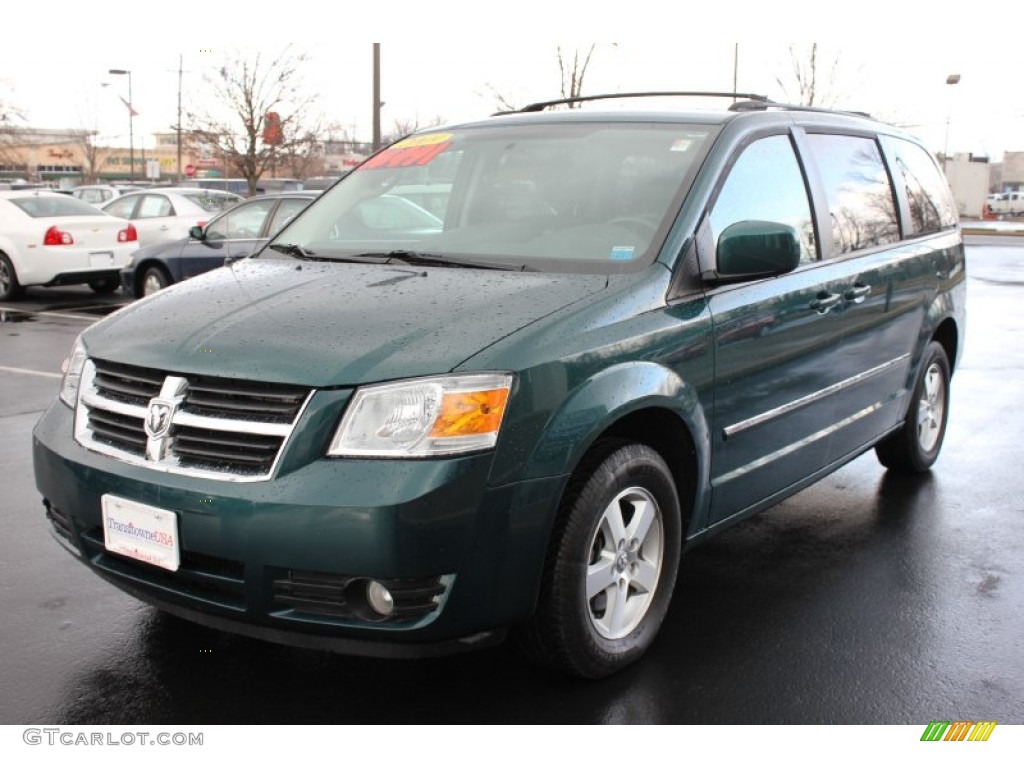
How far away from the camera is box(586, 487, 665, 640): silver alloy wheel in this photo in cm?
324

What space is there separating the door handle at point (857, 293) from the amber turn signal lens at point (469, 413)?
216 cm

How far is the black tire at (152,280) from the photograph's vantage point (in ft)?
41.7

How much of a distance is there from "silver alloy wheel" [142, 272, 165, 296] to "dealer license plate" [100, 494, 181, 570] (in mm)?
10251

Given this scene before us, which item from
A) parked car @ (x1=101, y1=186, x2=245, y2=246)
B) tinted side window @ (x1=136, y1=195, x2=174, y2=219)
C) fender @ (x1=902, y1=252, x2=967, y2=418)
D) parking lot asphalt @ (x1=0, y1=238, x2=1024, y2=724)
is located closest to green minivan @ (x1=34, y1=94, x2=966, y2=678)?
parking lot asphalt @ (x1=0, y1=238, x2=1024, y2=724)

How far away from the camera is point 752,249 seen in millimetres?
3553

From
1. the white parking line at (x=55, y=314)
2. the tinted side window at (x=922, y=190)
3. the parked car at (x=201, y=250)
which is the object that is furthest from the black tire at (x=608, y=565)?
the white parking line at (x=55, y=314)

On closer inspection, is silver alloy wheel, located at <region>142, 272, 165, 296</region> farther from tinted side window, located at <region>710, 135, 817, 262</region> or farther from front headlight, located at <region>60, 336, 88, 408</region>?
tinted side window, located at <region>710, 135, 817, 262</region>

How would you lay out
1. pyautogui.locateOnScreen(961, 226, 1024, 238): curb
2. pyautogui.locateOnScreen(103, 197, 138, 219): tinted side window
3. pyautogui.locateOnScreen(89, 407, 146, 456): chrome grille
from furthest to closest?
pyautogui.locateOnScreen(961, 226, 1024, 238): curb, pyautogui.locateOnScreen(103, 197, 138, 219): tinted side window, pyautogui.locateOnScreen(89, 407, 146, 456): chrome grille

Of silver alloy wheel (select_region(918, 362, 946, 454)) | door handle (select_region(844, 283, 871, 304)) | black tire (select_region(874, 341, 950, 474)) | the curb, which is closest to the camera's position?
door handle (select_region(844, 283, 871, 304))

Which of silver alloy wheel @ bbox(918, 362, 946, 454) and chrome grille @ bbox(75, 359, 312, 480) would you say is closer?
chrome grille @ bbox(75, 359, 312, 480)

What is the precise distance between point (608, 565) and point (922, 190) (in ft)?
11.2

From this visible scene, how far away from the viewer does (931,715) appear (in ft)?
10.3

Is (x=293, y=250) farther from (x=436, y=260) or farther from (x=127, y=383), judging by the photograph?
(x=127, y=383)

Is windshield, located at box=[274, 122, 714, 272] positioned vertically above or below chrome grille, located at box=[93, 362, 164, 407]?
above
